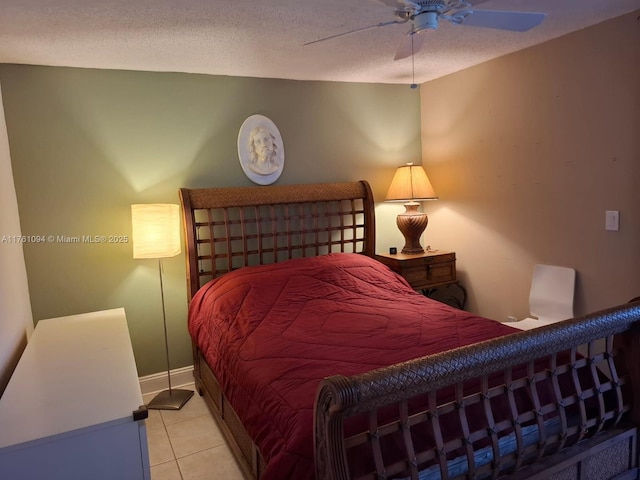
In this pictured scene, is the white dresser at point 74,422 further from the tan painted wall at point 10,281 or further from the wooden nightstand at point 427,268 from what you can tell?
the wooden nightstand at point 427,268

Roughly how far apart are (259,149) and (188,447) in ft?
6.51

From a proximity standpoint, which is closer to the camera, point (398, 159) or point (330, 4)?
point (330, 4)

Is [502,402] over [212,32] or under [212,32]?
under

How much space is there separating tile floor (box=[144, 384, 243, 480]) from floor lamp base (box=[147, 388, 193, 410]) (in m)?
0.03

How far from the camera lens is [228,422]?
2.37 m

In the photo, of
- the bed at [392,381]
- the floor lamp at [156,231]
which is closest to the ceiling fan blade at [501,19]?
the bed at [392,381]

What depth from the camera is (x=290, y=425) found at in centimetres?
154

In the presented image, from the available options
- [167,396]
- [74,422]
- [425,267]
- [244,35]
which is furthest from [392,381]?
[425,267]

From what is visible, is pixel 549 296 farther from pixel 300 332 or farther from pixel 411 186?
pixel 300 332

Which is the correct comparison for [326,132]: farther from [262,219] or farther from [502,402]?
[502,402]

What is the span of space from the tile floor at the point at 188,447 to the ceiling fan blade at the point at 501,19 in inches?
90.2

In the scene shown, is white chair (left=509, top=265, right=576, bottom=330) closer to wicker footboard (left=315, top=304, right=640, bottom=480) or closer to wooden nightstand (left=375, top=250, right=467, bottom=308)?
wooden nightstand (left=375, top=250, right=467, bottom=308)

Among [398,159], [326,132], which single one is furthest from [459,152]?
[326,132]

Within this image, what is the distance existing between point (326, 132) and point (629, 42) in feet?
6.57
